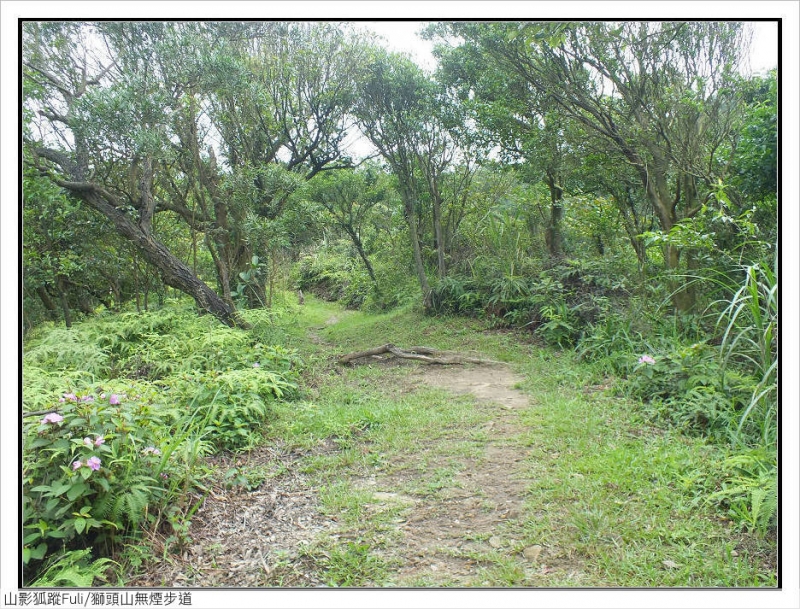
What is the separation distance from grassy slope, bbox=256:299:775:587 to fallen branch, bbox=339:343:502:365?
0.77m

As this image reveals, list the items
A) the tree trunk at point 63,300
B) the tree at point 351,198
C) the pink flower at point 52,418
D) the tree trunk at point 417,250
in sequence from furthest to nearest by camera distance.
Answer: the tree at point 351,198 → the tree trunk at point 417,250 → the tree trunk at point 63,300 → the pink flower at point 52,418

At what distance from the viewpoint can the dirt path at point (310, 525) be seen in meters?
1.86

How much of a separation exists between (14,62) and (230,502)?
84.4 inches

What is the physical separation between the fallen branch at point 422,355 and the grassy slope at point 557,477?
2.52 ft

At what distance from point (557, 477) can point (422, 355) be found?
3485 millimetres

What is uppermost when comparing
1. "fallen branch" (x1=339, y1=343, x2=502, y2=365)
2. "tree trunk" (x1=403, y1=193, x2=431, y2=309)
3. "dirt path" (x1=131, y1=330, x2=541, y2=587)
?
"tree trunk" (x1=403, y1=193, x2=431, y2=309)

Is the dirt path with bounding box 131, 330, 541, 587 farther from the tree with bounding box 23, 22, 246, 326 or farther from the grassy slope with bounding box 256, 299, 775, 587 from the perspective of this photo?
the tree with bounding box 23, 22, 246, 326

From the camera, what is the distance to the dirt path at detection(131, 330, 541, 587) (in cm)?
186

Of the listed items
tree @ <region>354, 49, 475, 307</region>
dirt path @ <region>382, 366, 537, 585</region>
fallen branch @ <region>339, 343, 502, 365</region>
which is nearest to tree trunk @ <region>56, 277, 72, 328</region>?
fallen branch @ <region>339, 343, 502, 365</region>

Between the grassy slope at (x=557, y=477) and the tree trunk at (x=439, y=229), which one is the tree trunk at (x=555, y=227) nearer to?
the tree trunk at (x=439, y=229)

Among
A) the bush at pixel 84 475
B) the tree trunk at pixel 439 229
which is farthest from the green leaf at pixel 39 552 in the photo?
the tree trunk at pixel 439 229

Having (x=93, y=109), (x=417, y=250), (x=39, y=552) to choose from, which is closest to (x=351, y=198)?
(x=417, y=250)

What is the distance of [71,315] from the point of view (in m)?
5.74

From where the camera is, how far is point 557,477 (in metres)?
2.58
